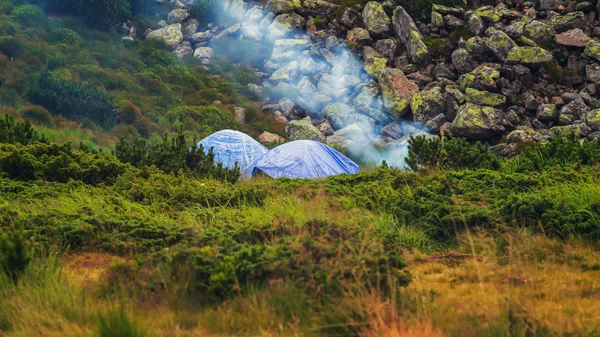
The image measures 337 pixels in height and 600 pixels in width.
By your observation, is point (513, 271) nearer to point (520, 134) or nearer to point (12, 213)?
point (12, 213)

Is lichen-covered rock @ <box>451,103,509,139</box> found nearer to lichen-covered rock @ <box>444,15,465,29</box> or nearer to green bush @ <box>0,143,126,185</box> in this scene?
lichen-covered rock @ <box>444,15,465,29</box>

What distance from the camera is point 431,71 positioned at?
91.8ft

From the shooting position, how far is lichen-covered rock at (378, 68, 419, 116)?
1046 inches

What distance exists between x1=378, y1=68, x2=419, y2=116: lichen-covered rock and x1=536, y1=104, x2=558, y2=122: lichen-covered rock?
17.8 feet

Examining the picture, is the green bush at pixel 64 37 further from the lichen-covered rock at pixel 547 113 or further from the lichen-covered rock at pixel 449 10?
the lichen-covered rock at pixel 547 113

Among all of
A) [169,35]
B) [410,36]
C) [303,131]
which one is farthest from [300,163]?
[169,35]

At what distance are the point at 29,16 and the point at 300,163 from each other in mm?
22547

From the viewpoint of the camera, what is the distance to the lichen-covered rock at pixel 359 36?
3133 cm

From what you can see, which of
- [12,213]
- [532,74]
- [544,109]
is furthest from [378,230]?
[532,74]

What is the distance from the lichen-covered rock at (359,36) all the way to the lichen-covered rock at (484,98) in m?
8.30

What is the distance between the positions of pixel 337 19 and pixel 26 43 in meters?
15.6

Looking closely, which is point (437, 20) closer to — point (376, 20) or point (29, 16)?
point (376, 20)

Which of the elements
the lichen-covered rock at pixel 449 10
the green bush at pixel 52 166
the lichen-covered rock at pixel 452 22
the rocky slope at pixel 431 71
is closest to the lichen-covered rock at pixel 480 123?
the rocky slope at pixel 431 71

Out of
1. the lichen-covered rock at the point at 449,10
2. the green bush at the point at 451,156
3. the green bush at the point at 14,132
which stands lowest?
the green bush at the point at 14,132
